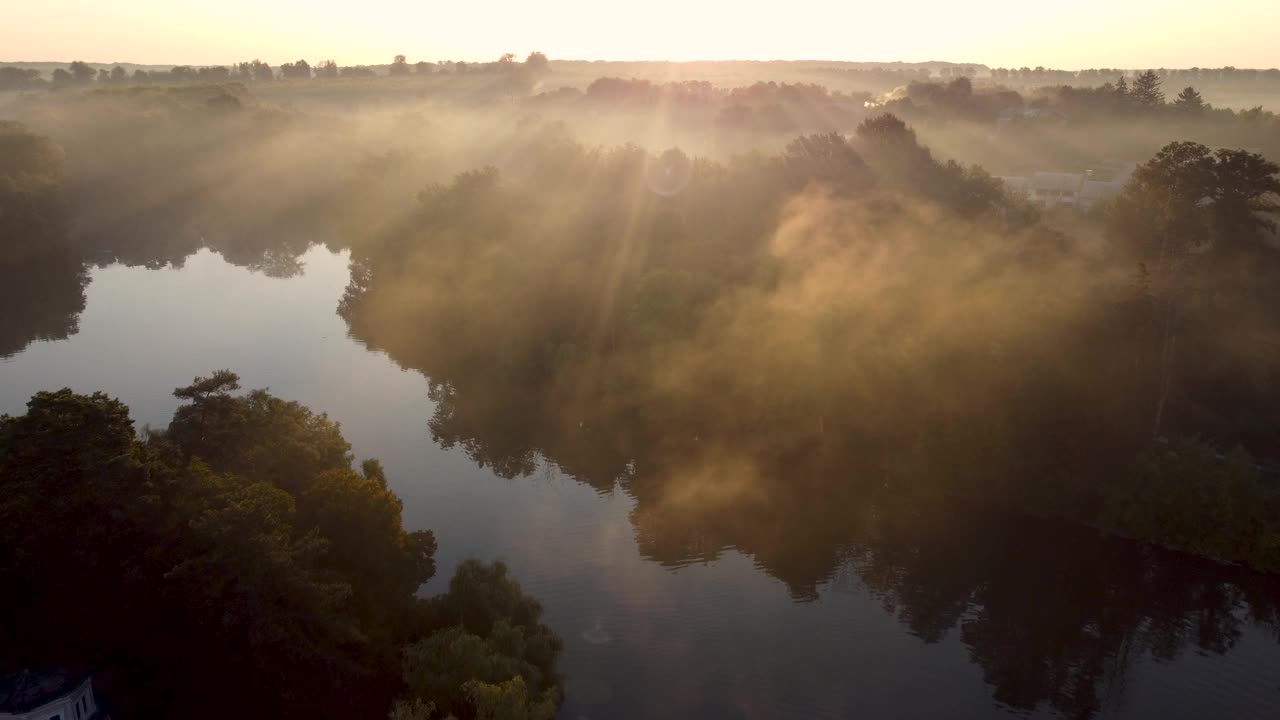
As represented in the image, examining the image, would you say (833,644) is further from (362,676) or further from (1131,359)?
(1131,359)

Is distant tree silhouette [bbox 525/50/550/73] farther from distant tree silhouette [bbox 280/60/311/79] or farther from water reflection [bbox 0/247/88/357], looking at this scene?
water reflection [bbox 0/247/88/357]

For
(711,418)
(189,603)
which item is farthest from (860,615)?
(189,603)

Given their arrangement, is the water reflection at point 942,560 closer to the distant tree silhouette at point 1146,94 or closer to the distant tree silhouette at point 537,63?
the distant tree silhouette at point 1146,94

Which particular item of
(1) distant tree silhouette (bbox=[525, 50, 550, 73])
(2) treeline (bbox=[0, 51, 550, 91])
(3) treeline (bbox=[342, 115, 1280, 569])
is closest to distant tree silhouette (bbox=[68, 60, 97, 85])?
(2) treeline (bbox=[0, 51, 550, 91])

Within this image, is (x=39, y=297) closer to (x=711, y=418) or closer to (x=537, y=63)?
(x=711, y=418)

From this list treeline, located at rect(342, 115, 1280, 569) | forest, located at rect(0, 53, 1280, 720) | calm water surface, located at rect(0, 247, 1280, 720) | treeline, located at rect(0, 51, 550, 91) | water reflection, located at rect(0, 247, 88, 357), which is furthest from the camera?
treeline, located at rect(0, 51, 550, 91)
